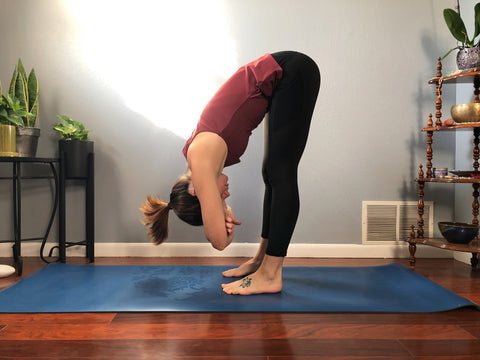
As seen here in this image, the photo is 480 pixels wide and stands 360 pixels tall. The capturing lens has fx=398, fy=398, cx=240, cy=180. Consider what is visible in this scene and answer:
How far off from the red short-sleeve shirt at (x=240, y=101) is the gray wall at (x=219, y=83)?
2.93ft

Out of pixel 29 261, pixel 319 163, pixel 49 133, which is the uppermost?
pixel 49 133

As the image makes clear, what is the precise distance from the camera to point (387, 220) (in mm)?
2467

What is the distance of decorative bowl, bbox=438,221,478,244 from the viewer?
2068mm

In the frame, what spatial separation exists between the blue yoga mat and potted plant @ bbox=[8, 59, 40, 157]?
2.08 ft

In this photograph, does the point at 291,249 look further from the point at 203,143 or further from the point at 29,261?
the point at 29,261

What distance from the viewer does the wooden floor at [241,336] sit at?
1065mm

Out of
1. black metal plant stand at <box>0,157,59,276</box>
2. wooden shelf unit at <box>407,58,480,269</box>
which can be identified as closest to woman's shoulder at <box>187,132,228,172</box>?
black metal plant stand at <box>0,157,59,276</box>

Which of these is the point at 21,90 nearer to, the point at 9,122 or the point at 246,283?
the point at 9,122

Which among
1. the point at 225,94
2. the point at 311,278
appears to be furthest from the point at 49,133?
the point at 311,278

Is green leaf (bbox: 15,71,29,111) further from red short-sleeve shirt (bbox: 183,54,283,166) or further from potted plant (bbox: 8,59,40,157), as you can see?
red short-sleeve shirt (bbox: 183,54,283,166)

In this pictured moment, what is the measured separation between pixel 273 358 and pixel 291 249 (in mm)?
1413

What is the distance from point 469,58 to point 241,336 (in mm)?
1836

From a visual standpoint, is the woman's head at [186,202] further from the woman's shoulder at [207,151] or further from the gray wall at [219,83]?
the gray wall at [219,83]

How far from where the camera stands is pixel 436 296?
1572 millimetres
